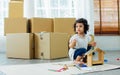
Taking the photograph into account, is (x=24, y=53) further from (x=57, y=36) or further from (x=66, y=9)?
(x=66, y=9)

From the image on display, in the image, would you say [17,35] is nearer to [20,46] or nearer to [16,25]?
[20,46]

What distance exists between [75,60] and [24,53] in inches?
40.4

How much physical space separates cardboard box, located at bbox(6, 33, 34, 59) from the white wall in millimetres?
1708

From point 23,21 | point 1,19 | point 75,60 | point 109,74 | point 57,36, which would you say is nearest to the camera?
point 109,74

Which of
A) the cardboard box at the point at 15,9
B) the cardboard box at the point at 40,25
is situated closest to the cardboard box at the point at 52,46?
the cardboard box at the point at 40,25

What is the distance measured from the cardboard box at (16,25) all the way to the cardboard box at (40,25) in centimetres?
13

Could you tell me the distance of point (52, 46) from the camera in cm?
301

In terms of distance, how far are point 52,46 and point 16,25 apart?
0.84 m

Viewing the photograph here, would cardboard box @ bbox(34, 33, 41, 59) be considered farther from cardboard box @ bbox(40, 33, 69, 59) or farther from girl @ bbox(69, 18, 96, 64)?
girl @ bbox(69, 18, 96, 64)

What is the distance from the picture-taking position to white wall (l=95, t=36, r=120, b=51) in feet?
14.6

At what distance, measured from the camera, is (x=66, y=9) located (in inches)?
175

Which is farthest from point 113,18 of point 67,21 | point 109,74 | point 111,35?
point 109,74

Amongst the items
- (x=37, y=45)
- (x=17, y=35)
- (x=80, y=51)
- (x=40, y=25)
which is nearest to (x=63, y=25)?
(x=40, y=25)

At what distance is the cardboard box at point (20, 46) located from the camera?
311 cm
